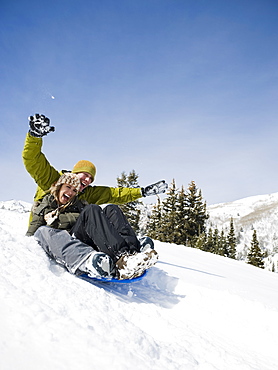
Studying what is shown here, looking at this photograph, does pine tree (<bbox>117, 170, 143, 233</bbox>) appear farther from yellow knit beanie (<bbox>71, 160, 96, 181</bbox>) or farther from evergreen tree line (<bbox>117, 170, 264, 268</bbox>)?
yellow knit beanie (<bbox>71, 160, 96, 181</bbox>)

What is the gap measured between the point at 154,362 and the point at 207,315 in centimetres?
125

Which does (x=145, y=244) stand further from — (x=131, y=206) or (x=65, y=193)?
(x=131, y=206)

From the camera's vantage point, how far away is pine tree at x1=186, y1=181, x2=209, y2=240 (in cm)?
2583

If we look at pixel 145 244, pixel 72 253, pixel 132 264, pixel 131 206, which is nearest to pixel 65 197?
pixel 72 253

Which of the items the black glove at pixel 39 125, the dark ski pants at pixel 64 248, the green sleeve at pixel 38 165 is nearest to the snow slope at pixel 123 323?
the dark ski pants at pixel 64 248

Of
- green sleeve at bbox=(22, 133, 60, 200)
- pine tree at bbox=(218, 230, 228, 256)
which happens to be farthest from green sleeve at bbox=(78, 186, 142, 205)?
pine tree at bbox=(218, 230, 228, 256)

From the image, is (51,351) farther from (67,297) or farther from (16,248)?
(16,248)

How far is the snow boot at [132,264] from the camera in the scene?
7.51 feet

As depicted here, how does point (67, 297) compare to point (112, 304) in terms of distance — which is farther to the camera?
point (112, 304)

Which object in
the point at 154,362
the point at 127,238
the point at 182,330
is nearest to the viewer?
the point at 154,362

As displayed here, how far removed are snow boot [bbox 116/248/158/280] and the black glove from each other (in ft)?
6.08

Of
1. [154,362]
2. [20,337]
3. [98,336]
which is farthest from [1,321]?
[154,362]

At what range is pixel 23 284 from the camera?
168 cm

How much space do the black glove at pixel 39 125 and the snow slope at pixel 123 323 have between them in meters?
1.27
